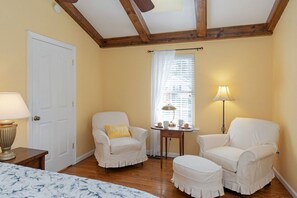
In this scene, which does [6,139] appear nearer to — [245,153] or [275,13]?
[245,153]

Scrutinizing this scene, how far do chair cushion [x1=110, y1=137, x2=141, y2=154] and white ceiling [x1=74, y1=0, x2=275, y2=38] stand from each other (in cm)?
207

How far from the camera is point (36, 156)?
87.0 inches

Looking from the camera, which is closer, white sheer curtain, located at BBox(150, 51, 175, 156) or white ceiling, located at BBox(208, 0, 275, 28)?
white ceiling, located at BBox(208, 0, 275, 28)

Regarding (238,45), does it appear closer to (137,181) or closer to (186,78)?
(186,78)

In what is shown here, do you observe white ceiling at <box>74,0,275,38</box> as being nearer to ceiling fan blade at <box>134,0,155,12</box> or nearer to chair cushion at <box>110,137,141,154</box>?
ceiling fan blade at <box>134,0,155,12</box>

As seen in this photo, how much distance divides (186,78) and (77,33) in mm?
2160

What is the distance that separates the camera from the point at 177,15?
3342 millimetres

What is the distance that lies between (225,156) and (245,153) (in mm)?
292

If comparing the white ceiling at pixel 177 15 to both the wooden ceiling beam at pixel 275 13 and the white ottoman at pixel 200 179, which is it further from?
the white ottoman at pixel 200 179

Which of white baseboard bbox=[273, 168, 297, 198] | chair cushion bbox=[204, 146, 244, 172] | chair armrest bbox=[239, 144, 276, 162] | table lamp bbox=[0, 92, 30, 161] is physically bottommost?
white baseboard bbox=[273, 168, 297, 198]

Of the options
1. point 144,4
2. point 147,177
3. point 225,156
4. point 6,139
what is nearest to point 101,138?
point 147,177

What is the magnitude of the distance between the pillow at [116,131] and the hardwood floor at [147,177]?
1.81ft

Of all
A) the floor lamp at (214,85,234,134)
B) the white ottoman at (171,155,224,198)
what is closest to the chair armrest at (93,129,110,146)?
the white ottoman at (171,155,224,198)

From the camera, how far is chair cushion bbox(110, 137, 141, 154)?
10.3 feet
